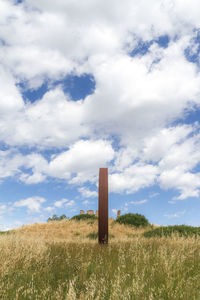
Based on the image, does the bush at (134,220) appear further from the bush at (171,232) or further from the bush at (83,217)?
the bush at (171,232)

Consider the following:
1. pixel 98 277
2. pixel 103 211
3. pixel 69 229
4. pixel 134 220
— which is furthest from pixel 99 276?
pixel 134 220

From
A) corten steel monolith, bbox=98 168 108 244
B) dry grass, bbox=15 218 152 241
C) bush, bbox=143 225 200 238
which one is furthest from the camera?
dry grass, bbox=15 218 152 241

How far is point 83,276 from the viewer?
16.5 ft

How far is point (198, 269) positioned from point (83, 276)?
8.69 feet

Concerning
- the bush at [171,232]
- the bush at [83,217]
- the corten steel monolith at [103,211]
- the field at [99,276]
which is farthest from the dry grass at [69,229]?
the field at [99,276]

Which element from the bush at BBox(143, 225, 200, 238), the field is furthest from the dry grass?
the field

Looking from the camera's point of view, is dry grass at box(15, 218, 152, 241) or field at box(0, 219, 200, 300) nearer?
field at box(0, 219, 200, 300)

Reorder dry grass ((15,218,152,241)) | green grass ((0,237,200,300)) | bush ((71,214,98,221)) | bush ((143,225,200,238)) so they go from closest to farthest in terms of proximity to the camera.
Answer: green grass ((0,237,200,300)), bush ((143,225,200,238)), dry grass ((15,218,152,241)), bush ((71,214,98,221))

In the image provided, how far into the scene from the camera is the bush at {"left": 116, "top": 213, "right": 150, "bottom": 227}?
73.8 ft

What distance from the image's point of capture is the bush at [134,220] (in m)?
22.5

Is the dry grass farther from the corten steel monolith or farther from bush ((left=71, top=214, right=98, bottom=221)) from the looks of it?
the corten steel monolith

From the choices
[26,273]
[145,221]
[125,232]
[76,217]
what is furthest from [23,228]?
[26,273]

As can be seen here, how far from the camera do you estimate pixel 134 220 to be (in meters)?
22.8

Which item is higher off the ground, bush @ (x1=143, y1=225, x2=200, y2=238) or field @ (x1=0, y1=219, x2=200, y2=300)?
bush @ (x1=143, y1=225, x2=200, y2=238)
